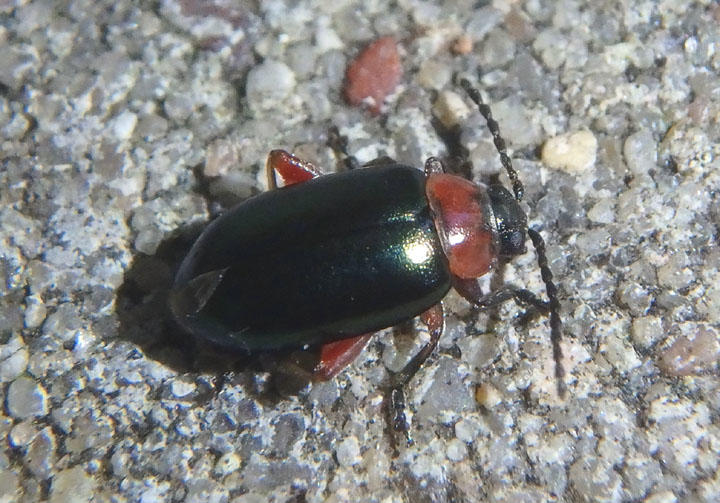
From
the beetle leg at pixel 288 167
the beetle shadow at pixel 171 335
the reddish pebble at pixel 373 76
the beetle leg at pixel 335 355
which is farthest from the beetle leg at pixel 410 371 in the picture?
the reddish pebble at pixel 373 76

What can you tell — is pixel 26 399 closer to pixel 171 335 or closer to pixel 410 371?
pixel 171 335

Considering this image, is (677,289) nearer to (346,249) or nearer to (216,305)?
(346,249)

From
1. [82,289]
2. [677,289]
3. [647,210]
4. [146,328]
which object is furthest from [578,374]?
[82,289]

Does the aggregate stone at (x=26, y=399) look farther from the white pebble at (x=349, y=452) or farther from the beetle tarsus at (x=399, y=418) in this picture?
the beetle tarsus at (x=399, y=418)

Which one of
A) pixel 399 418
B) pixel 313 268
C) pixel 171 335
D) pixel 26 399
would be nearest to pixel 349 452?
pixel 399 418

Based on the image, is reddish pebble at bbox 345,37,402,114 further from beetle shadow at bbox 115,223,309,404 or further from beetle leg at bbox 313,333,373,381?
beetle leg at bbox 313,333,373,381

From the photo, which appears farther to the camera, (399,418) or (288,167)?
(288,167)

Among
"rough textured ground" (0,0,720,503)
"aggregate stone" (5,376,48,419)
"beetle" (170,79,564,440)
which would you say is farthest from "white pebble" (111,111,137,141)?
"aggregate stone" (5,376,48,419)
